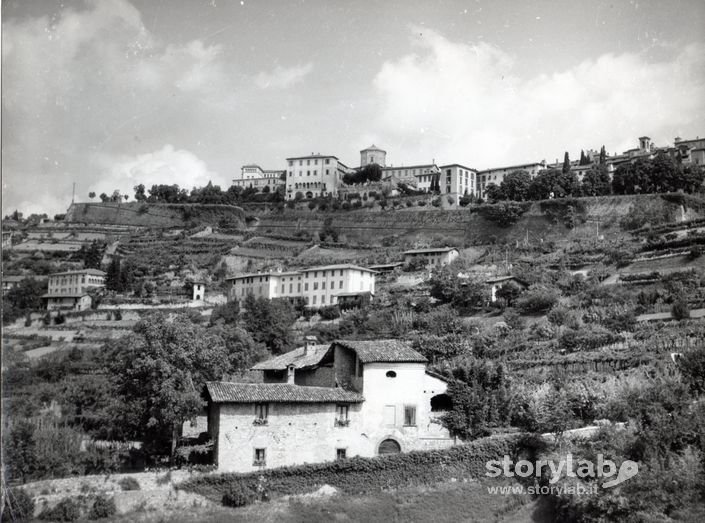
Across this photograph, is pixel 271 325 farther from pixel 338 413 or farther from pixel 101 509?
pixel 101 509

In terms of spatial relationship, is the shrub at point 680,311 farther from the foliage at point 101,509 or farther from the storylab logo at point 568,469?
the foliage at point 101,509

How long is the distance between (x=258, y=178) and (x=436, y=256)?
2810 inches

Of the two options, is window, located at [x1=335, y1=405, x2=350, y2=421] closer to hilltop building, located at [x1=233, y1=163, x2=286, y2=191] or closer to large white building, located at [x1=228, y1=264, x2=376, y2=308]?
large white building, located at [x1=228, y1=264, x2=376, y2=308]

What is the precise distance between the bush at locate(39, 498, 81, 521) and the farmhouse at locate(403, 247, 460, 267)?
57.2 meters

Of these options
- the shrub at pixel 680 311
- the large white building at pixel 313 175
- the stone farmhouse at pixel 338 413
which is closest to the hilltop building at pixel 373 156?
the large white building at pixel 313 175

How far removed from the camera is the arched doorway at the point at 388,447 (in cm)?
2716

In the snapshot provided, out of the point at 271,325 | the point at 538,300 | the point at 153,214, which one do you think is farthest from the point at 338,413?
the point at 153,214

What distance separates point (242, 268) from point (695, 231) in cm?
5340

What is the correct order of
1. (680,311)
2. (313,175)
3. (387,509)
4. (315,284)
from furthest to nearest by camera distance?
(313,175), (315,284), (680,311), (387,509)

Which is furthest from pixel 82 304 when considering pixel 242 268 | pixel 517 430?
pixel 517 430

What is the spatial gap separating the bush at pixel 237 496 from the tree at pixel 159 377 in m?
4.68

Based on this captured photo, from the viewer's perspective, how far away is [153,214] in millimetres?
115625

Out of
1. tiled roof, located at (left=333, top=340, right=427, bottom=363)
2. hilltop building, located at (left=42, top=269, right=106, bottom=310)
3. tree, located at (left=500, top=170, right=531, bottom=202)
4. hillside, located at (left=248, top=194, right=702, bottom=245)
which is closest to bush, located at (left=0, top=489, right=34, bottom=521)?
tiled roof, located at (left=333, top=340, right=427, bottom=363)

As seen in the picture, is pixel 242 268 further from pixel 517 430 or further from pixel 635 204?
pixel 517 430
